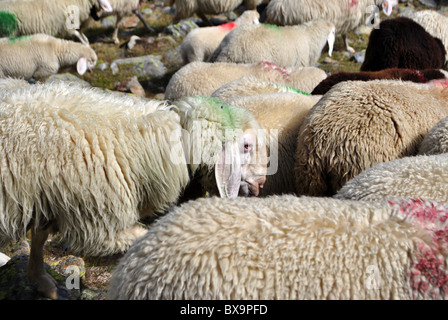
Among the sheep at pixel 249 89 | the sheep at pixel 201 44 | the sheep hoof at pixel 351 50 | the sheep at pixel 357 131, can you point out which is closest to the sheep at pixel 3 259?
the sheep at pixel 357 131

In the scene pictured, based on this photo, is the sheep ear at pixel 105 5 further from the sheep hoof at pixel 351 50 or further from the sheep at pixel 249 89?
the sheep at pixel 249 89

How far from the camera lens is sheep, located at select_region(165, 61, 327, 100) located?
20.2ft

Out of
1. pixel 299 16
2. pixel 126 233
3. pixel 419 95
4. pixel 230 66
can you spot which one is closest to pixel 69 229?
pixel 126 233

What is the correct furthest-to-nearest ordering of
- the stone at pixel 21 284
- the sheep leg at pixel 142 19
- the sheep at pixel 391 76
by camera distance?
the sheep leg at pixel 142 19, the sheep at pixel 391 76, the stone at pixel 21 284

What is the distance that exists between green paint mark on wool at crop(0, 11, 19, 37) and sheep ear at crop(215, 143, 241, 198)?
29.4ft

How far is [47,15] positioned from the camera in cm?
1055

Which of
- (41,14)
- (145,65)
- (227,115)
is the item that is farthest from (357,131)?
(41,14)

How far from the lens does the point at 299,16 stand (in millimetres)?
9461

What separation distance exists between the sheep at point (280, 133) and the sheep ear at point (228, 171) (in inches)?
24.7

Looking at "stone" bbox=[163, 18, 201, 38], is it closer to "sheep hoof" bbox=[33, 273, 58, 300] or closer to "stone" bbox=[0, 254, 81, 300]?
"stone" bbox=[0, 254, 81, 300]

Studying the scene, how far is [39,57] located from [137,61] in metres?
1.95

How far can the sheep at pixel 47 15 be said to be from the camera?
1030 centimetres

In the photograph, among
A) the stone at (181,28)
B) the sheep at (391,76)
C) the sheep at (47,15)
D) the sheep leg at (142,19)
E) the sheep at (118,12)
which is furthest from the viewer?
the sheep leg at (142,19)

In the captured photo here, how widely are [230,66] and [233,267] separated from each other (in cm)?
515
